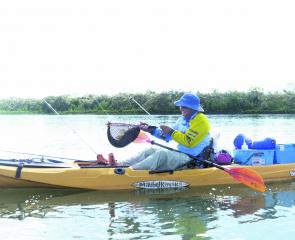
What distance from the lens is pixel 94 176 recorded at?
827 centimetres

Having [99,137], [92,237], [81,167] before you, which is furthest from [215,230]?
[99,137]

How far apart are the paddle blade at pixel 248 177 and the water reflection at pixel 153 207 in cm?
20

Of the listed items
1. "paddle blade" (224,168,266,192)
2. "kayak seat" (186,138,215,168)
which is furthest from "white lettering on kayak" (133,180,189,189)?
"paddle blade" (224,168,266,192)

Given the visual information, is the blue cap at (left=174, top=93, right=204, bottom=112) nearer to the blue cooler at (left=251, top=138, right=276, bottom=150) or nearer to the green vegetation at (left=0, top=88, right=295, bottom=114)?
the blue cooler at (left=251, top=138, right=276, bottom=150)

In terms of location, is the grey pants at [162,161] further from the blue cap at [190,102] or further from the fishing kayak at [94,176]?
the blue cap at [190,102]

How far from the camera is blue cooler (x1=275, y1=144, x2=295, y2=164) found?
9.76 m

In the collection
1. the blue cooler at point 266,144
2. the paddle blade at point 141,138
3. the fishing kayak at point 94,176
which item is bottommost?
the fishing kayak at point 94,176

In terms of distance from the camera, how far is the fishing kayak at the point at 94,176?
8.05 meters

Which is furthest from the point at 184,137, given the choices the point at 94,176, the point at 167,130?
the point at 94,176

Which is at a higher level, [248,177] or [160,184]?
[248,177]

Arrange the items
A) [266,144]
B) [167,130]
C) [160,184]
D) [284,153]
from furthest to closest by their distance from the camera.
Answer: [284,153]
[266,144]
[160,184]
[167,130]

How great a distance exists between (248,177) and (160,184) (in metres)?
1.60

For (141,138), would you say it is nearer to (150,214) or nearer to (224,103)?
(150,214)

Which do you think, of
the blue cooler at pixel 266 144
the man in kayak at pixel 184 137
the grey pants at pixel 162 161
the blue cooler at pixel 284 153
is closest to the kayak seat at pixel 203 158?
the man in kayak at pixel 184 137
